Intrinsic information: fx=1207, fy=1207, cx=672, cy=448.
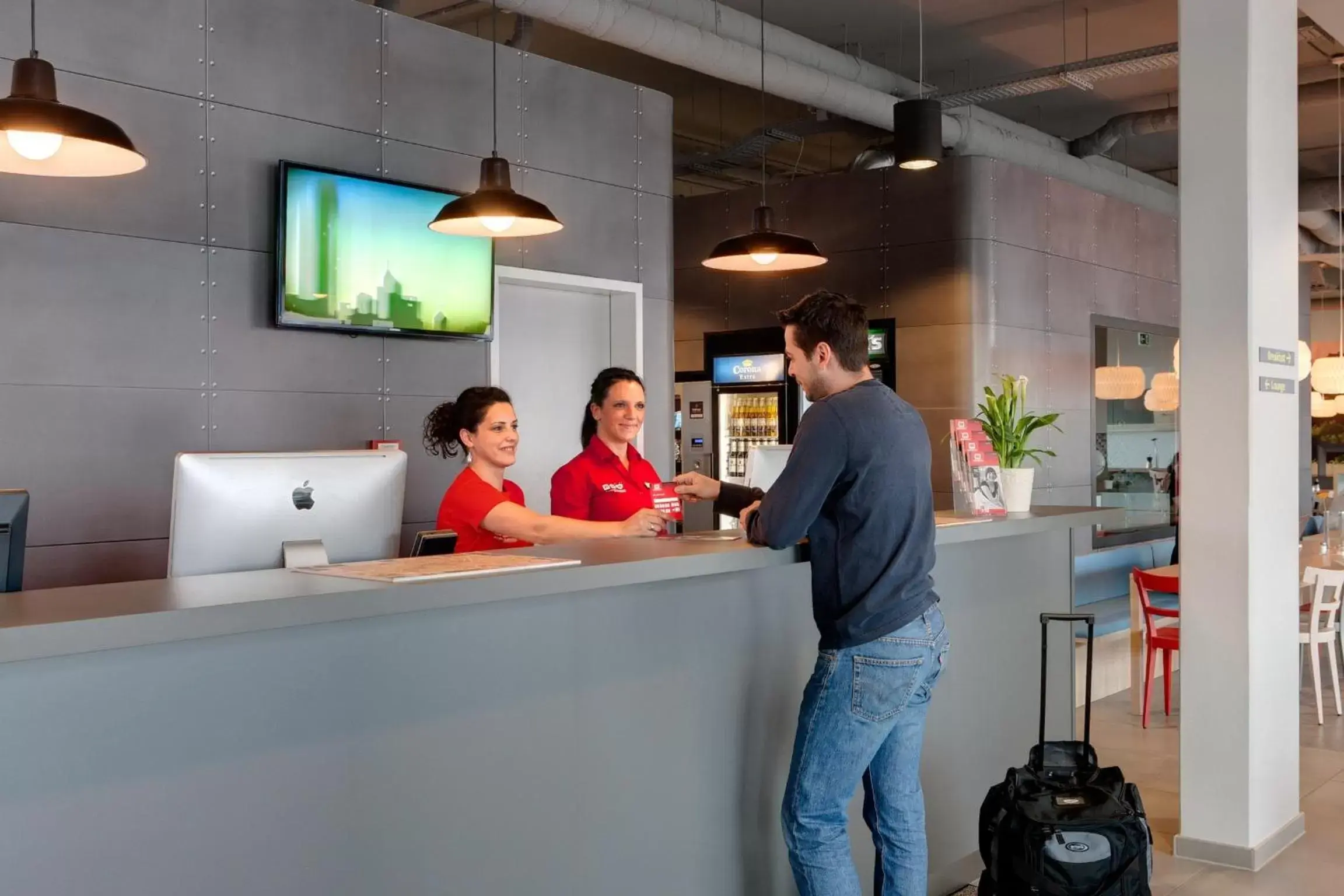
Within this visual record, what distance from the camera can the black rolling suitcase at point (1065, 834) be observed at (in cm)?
324

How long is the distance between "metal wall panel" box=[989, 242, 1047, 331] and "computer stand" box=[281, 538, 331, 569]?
6918mm

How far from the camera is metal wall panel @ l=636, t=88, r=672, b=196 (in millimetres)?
6738

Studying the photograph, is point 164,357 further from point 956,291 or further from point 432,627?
point 956,291

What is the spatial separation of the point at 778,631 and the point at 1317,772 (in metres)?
3.71

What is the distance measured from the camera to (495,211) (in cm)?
404

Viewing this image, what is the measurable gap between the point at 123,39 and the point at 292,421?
62.2 inches

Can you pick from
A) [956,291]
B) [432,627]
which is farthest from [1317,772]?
[432,627]

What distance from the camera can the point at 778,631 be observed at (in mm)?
3334

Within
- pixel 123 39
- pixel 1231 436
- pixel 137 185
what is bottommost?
pixel 1231 436

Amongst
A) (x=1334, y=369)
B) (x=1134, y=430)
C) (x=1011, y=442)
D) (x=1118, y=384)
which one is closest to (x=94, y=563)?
(x=1011, y=442)

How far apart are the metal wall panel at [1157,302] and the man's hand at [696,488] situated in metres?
8.58

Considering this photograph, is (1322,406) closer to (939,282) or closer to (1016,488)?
(939,282)

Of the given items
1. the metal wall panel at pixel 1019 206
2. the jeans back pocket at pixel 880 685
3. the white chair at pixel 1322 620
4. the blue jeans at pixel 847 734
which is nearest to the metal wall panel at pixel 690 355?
the metal wall panel at pixel 1019 206

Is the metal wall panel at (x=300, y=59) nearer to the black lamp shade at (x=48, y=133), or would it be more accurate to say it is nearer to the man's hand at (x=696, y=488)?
the black lamp shade at (x=48, y=133)
